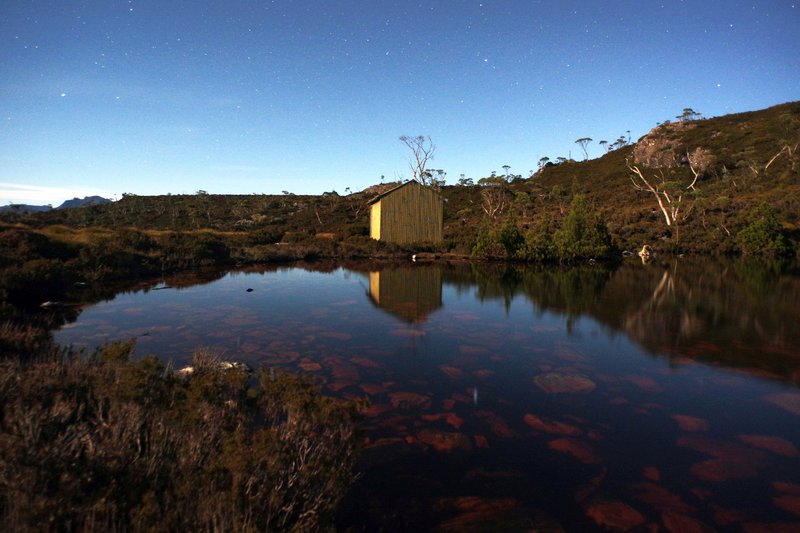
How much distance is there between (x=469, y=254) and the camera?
117ft

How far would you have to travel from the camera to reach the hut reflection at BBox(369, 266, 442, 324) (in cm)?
1507

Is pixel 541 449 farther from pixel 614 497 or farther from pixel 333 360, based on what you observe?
pixel 333 360

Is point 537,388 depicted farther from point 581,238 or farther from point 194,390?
point 581,238

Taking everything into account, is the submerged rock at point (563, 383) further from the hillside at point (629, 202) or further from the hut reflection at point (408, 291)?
the hillside at point (629, 202)

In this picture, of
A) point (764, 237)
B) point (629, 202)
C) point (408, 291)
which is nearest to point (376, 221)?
point (408, 291)

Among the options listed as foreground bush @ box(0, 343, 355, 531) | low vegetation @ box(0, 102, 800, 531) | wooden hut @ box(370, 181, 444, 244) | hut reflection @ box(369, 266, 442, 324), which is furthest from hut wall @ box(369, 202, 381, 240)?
foreground bush @ box(0, 343, 355, 531)

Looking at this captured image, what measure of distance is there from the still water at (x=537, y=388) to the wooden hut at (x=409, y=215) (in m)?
19.8

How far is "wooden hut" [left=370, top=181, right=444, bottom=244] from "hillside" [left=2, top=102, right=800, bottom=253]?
8.66 ft

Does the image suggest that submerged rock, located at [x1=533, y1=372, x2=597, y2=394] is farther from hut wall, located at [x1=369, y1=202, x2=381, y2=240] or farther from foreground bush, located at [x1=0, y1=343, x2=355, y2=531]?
hut wall, located at [x1=369, y1=202, x2=381, y2=240]

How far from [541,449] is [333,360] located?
198 inches

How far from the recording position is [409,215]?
127 ft

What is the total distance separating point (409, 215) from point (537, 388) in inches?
1232

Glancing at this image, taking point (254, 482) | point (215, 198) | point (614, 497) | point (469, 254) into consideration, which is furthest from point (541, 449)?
point (215, 198)

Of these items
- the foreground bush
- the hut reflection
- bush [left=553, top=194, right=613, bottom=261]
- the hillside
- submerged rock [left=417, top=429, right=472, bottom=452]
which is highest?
the hillside
